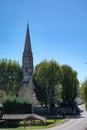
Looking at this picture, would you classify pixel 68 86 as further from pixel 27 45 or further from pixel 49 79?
pixel 27 45

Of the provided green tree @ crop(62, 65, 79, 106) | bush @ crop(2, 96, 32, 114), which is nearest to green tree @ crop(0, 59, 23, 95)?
bush @ crop(2, 96, 32, 114)

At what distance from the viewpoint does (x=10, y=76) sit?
9488cm

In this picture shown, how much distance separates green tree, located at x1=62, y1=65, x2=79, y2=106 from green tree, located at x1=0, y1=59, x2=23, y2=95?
13036 mm

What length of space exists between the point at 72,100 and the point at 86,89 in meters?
65.5

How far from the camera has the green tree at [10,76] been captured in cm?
9344

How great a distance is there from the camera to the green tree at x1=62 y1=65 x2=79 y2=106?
318ft

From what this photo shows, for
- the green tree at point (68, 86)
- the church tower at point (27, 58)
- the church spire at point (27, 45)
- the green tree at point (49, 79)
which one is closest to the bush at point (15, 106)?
the green tree at point (49, 79)

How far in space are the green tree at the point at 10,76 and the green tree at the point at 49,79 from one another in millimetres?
5803

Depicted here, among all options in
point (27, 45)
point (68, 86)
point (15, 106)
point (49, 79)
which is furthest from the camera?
point (27, 45)

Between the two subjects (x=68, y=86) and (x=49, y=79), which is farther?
(x=68, y=86)

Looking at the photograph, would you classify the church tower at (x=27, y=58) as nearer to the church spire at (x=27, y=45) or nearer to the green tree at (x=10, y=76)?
the church spire at (x=27, y=45)

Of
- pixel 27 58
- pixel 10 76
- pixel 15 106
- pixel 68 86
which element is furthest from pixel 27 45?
pixel 15 106

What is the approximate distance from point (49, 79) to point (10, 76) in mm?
11523

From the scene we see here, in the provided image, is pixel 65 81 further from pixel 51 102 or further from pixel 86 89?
pixel 86 89
